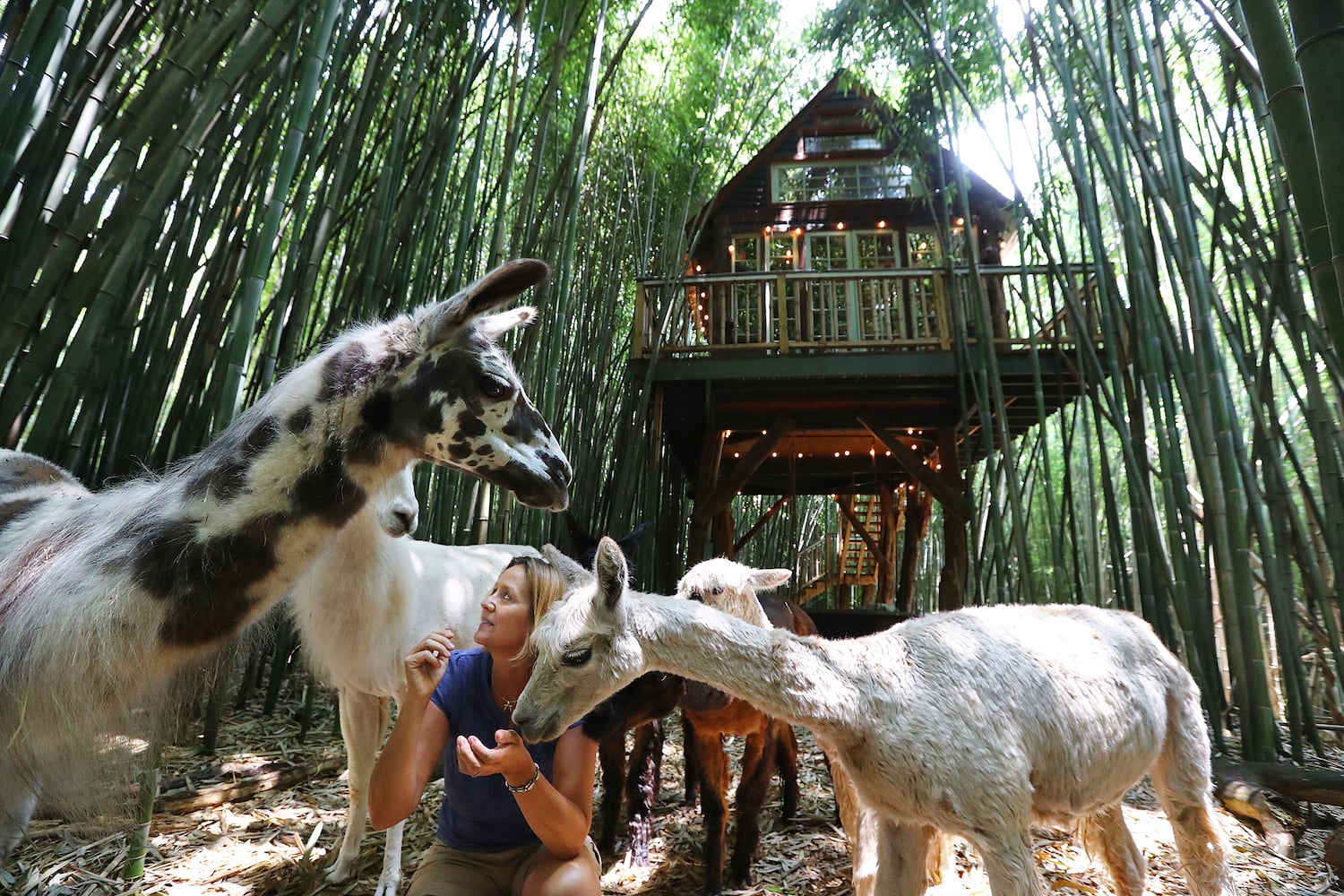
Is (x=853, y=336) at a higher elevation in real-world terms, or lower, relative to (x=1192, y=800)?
higher

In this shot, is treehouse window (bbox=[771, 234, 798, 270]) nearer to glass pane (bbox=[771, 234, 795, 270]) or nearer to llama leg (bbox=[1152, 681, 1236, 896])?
glass pane (bbox=[771, 234, 795, 270])

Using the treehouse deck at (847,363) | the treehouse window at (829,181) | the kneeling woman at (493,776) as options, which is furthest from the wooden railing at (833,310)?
the kneeling woman at (493,776)

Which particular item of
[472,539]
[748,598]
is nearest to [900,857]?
[748,598]

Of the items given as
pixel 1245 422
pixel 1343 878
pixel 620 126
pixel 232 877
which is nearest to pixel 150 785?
pixel 232 877

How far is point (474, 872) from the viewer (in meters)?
1.78

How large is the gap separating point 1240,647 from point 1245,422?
27.6 ft

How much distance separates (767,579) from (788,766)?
151 centimetres

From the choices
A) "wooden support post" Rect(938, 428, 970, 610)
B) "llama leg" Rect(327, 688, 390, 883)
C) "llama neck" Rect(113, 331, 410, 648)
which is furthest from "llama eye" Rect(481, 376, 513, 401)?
"wooden support post" Rect(938, 428, 970, 610)

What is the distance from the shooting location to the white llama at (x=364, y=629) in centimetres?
251

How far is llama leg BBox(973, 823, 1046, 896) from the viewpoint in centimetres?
159

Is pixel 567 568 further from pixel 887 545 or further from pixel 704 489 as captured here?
pixel 887 545

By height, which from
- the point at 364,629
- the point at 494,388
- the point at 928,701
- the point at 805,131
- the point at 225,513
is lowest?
the point at 928,701

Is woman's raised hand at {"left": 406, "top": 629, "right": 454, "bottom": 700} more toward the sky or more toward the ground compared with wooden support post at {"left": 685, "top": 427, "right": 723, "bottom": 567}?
more toward the ground

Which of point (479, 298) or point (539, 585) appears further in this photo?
point (539, 585)
